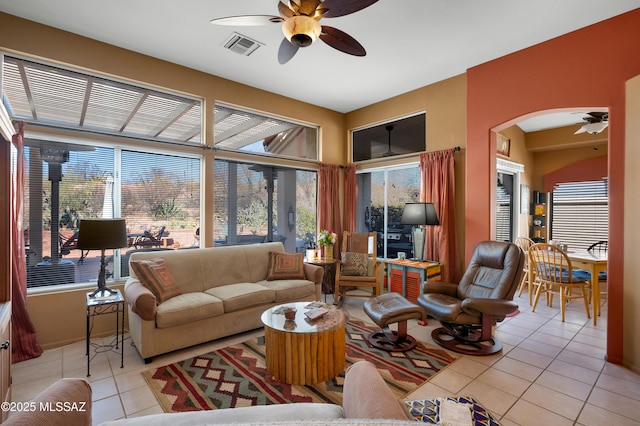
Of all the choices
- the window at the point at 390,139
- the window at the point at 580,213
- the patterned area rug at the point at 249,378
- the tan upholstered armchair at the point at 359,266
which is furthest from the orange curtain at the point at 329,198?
the window at the point at 580,213

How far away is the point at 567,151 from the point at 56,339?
28.5ft

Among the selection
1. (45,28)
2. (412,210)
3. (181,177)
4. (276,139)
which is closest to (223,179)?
(181,177)

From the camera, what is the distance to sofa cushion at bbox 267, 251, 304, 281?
4082 mm

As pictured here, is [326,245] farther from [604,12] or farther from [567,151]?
[567,151]

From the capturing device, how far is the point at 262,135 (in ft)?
16.2

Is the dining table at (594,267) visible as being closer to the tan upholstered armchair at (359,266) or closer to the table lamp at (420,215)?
the table lamp at (420,215)

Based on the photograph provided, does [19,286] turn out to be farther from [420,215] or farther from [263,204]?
[420,215]

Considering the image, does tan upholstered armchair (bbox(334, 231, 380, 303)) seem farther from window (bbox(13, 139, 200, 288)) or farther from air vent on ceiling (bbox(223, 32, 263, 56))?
air vent on ceiling (bbox(223, 32, 263, 56))

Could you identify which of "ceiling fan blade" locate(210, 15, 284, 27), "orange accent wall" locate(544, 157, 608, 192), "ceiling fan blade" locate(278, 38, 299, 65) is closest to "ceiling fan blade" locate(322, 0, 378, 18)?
"ceiling fan blade" locate(210, 15, 284, 27)

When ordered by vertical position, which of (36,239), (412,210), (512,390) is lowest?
(512,390)

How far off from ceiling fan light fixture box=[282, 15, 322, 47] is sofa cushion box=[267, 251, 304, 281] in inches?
107

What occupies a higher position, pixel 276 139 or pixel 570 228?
pixel 276 139

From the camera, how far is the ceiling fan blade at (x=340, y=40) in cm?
246

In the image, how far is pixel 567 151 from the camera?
6172mm
